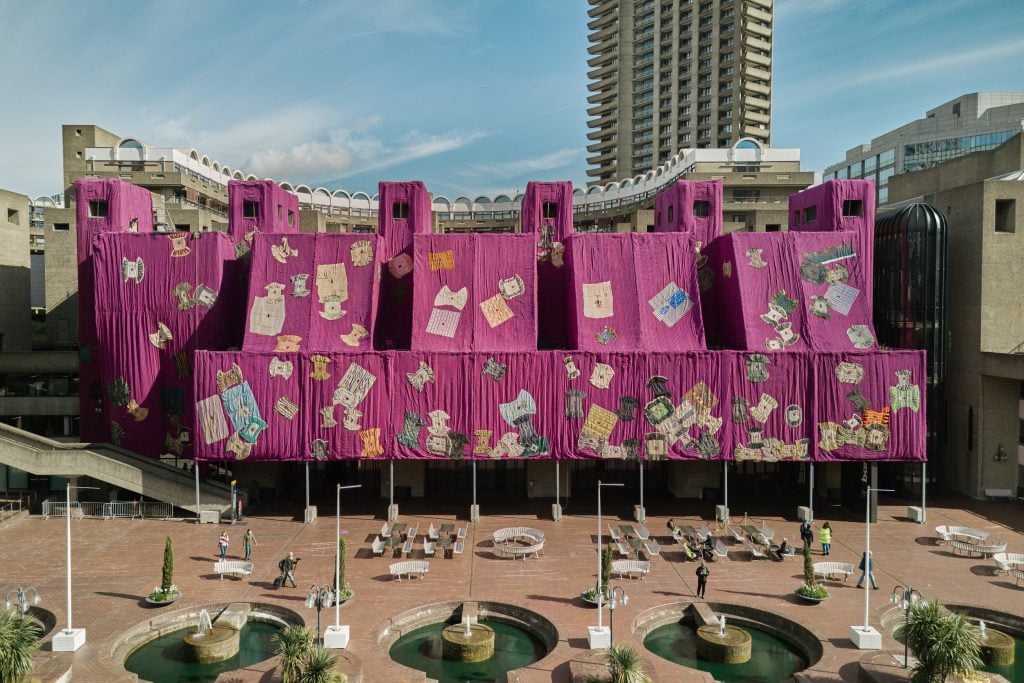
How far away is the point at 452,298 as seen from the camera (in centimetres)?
3853

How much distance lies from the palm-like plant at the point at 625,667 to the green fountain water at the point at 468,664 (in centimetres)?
377

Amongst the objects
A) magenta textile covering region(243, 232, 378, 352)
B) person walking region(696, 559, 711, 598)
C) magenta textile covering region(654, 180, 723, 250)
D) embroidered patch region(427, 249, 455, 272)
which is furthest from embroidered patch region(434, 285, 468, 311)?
person walking region(696, 559, 711, 598)

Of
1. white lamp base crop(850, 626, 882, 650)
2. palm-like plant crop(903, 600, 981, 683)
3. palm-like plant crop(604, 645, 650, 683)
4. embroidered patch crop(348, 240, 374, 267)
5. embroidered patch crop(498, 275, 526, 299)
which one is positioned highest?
embroidered patch crop(348, 240, 374, 267)

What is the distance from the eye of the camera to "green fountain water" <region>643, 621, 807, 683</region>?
21.9 meters

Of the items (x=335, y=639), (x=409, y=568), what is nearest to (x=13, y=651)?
(x=335, y=639)

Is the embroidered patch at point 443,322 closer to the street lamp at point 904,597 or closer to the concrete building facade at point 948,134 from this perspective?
the street lamp at point 904,597

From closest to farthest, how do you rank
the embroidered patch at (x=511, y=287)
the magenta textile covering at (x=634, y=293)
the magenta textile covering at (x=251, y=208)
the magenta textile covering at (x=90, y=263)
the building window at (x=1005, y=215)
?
1. the magenta textile covering at (x=634, y=293)
2. the embroidered patch at (x=511, y=287)
3. the building window at (x=1005, y=215)
4. the magenta textile covering at (x=90, y=263)
5. the magenta textile covering at (x=251, y=208)

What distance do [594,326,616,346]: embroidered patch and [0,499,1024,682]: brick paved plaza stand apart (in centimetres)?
876

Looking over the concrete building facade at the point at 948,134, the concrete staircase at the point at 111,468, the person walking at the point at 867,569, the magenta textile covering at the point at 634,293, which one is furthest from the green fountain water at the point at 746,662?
the concrete building facade at the point at 948,134

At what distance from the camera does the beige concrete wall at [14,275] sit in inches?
2116

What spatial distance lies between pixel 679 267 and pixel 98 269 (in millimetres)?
30449

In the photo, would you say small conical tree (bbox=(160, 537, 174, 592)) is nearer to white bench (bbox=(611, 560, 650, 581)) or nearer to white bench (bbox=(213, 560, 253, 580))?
white bench (bbox=(213, 560, 253, 580))

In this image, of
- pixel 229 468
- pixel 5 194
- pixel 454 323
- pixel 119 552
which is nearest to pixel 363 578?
pixel 119 552

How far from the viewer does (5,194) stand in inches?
2135
